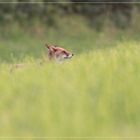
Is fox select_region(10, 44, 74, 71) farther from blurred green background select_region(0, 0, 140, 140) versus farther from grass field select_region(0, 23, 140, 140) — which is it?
grass field select_region(0, 23, 140, 140)

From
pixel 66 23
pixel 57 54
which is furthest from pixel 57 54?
pixel 66 23

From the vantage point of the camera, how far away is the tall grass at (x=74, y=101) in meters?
3.04

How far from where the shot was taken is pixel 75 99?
131 inches

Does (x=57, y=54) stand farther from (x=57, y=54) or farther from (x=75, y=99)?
(x=75, y=99)

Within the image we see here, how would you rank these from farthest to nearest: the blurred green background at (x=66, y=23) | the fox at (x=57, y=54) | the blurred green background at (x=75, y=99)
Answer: the blurred green background at (x=66, y=23)
the fox at (x=57, y=54)
the blurred green background at (x=75, y=99)

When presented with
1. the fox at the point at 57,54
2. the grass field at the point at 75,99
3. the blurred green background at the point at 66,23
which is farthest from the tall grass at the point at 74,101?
the blurred green background at the point at 66,23

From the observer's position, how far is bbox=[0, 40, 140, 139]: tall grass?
304cm

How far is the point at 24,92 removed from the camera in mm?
3561

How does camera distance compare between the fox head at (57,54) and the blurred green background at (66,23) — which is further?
the blurred green background at (66,23)

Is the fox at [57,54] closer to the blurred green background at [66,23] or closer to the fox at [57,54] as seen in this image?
the fox at [57,54]

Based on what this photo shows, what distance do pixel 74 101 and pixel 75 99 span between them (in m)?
0.02

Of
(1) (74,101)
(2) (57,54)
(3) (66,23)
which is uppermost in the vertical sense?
(3) (66,23)

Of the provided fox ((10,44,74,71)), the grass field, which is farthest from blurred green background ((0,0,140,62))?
the grass field

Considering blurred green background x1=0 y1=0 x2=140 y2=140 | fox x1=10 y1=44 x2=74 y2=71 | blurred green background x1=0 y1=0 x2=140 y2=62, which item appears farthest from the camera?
blurred green background x1=0 y1=0 x2=140 y2=62
